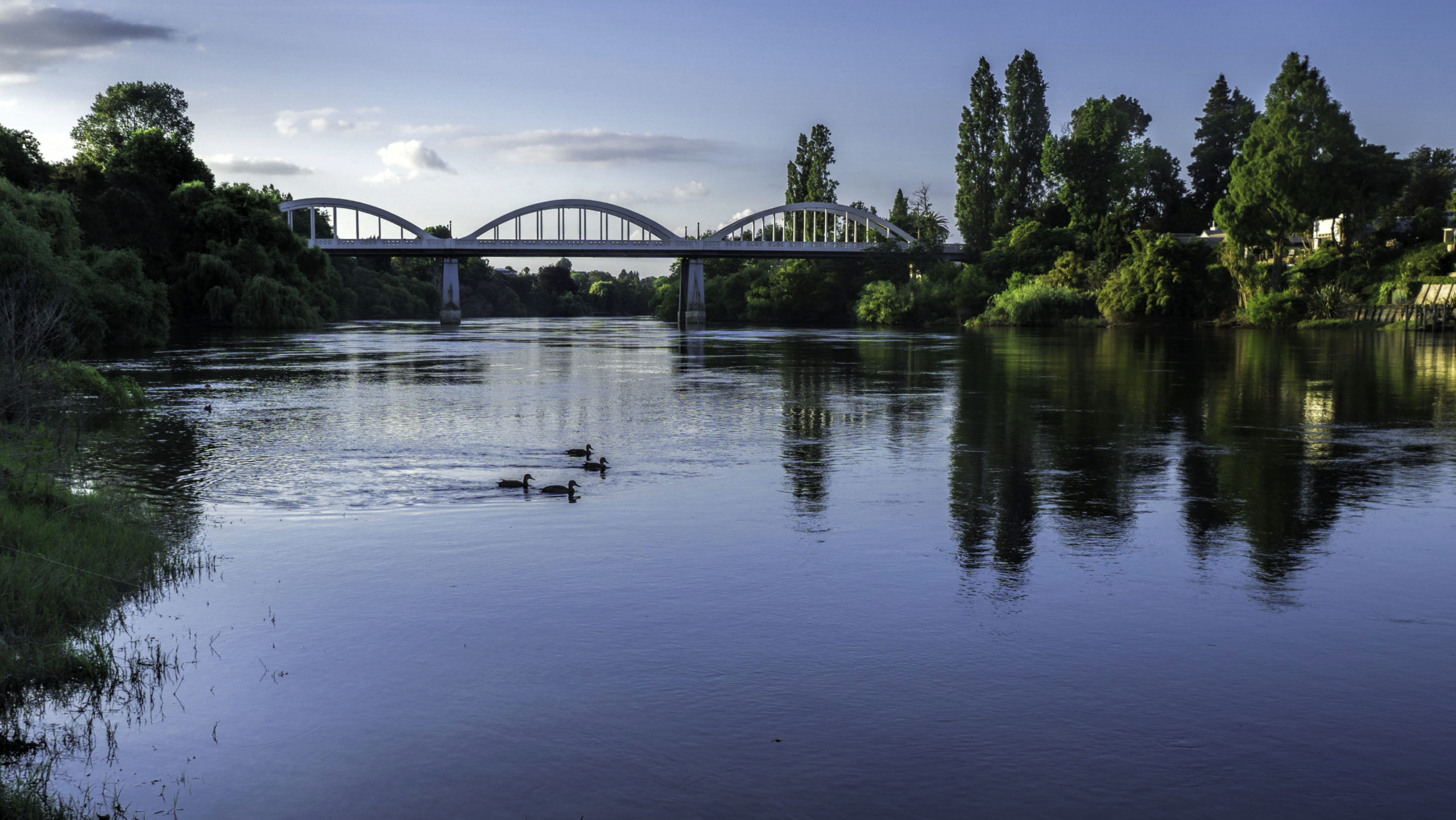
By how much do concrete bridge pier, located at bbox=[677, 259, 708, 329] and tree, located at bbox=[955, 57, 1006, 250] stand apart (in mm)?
35020

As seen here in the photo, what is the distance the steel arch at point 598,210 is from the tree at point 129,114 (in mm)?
46329

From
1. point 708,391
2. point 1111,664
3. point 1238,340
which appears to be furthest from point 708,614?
point 1238,340

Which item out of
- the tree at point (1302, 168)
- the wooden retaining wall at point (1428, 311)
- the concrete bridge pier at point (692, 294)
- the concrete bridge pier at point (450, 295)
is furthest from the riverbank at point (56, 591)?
the concrete bridge pier at point (692, 294)

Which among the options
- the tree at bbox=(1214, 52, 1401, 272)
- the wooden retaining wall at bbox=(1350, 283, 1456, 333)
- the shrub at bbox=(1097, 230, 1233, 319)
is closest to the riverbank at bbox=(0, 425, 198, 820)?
the wooden retaining wall at bbox=(1350, 283, 1456, 333)

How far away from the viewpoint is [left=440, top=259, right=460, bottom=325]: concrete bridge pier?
136m

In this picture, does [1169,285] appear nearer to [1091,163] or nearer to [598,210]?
[1091,163]

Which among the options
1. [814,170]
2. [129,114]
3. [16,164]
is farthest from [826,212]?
[16,164]

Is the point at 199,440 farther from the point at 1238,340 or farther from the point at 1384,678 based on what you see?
the point at 1238,340

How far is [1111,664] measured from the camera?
852 cm

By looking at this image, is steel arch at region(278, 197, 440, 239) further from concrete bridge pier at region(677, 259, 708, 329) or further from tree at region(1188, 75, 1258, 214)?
tree at region(1188, 75, 1258, 214)

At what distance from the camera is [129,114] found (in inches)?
4572

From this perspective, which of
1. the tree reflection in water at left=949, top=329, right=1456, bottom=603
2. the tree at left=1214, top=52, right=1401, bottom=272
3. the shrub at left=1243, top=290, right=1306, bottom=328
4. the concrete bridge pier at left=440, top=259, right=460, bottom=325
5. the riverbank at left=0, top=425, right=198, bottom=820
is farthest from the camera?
the concrete bridge pier at left=440, top=259, right=460, bottom=325

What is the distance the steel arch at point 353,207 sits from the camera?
150500 millimetres

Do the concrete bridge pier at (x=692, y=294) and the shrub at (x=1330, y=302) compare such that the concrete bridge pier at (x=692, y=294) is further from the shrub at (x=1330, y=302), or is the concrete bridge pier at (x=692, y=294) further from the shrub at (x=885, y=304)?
the shrub at (x=1330, y=302)
